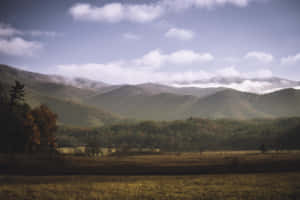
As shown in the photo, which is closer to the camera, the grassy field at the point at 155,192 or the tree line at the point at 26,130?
the grassy field at the point at 155,192

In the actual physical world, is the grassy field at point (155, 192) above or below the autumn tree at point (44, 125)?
below

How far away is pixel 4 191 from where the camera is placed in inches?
1636

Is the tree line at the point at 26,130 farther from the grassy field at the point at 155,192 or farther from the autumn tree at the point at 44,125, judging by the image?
the grassy field at the point at 155,192

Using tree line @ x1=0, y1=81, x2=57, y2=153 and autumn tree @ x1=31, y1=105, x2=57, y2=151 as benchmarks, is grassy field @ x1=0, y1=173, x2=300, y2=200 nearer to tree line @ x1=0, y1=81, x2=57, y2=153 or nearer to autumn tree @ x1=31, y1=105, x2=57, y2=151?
tree line @ x1=0, y1=81, x2=57, y2=153

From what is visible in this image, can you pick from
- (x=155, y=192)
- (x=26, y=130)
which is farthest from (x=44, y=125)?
(x=155, y=192)

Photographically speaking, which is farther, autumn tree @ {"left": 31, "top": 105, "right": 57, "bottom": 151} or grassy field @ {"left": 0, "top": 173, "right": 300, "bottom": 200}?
autumn tree @ {"left": 31, "top": 105, "right": 57, "bottom": 151}

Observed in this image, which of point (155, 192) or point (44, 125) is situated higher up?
point (44, 125)

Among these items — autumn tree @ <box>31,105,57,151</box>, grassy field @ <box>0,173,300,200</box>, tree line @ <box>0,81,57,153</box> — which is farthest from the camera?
autumn tree @ <box>31,105,57,151</box>

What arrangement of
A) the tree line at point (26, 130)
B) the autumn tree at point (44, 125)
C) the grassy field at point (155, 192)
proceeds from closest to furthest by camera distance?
the grassy field at point (155, 192) < the tree line at point (26, 130) < the autumn tree at point (44, 125)

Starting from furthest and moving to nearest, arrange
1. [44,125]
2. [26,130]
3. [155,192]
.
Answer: [44,125] < [26,130] < [155,192]

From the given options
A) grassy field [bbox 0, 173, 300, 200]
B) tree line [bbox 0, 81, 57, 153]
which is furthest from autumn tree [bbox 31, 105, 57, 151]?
grassy field [bbox 0, 173, 300, 200]

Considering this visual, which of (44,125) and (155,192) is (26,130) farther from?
(155,192)

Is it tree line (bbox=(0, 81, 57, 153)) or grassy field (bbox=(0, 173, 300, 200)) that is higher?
tree line (bbox=(0, 81, 57, 153))

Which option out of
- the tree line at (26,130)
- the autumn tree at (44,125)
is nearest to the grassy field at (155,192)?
the tree line at (26,130)
